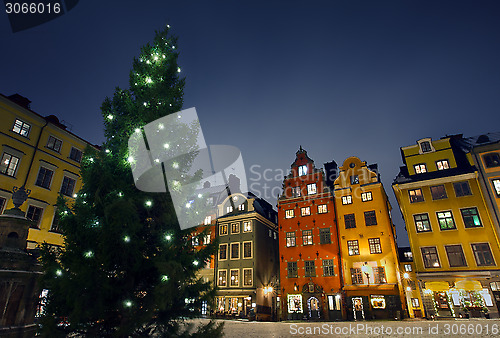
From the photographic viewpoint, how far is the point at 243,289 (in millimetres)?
33844

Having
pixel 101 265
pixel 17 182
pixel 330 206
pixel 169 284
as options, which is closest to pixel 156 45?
pixel 101 265

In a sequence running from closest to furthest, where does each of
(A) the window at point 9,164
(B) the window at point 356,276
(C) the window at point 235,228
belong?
(A) the window at point 9,164, (B) the window at point 356,276, (C) the window at point 235,228

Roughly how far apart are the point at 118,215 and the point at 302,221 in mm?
28672

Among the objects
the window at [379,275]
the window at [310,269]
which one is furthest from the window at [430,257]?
the window at [310,269]

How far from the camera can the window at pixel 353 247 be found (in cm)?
2985

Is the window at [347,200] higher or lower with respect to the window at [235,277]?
higher

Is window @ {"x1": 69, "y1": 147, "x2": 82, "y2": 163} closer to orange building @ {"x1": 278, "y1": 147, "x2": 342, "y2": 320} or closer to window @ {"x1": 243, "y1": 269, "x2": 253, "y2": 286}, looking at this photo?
window @ {"x1": 243, "y1": 269, "x2": 253, "y2": 286}

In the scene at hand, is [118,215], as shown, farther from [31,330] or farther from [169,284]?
[31,330]

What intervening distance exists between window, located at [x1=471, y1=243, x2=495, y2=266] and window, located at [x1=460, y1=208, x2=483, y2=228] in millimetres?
1780

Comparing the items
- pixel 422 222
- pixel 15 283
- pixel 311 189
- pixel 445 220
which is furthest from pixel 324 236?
pixel 15 283

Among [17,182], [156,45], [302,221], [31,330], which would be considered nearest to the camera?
[31,330]

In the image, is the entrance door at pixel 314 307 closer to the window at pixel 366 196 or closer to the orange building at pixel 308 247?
the orange building at pixel 308 247

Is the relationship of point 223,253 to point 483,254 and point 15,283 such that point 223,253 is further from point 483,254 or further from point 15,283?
point 15,283

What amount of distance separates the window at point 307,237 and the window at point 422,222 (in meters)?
11.0
